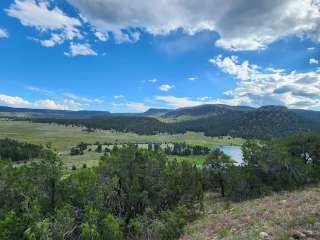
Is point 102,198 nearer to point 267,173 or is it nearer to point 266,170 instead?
point 266,170

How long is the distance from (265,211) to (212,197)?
56.2 ft

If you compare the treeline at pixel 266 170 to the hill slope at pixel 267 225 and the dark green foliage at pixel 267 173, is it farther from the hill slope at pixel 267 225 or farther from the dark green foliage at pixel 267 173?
the hill slope at pixel 267 225

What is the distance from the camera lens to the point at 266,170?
119 feet

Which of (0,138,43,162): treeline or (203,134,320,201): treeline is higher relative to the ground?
(203,134,320,201): treeline

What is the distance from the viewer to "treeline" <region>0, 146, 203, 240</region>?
60.5 ft

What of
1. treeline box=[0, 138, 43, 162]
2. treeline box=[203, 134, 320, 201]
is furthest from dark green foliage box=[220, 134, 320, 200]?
treeline box=[0, 138, 43, 162]

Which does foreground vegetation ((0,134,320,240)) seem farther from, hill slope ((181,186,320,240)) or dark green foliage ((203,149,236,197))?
Result: dark green foliage ((203,149,236,197))

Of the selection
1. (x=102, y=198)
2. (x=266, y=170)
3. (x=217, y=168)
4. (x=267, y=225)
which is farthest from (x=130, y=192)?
(x=217, y=168)

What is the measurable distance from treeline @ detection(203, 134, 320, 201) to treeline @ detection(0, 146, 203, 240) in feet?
22.2

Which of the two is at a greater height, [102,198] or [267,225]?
[267,225]

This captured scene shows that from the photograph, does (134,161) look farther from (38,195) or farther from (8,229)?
(8,229)

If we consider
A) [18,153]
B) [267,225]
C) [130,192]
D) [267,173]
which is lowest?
[18,153]

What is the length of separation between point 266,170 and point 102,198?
70.2ft

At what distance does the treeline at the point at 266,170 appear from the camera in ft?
114
